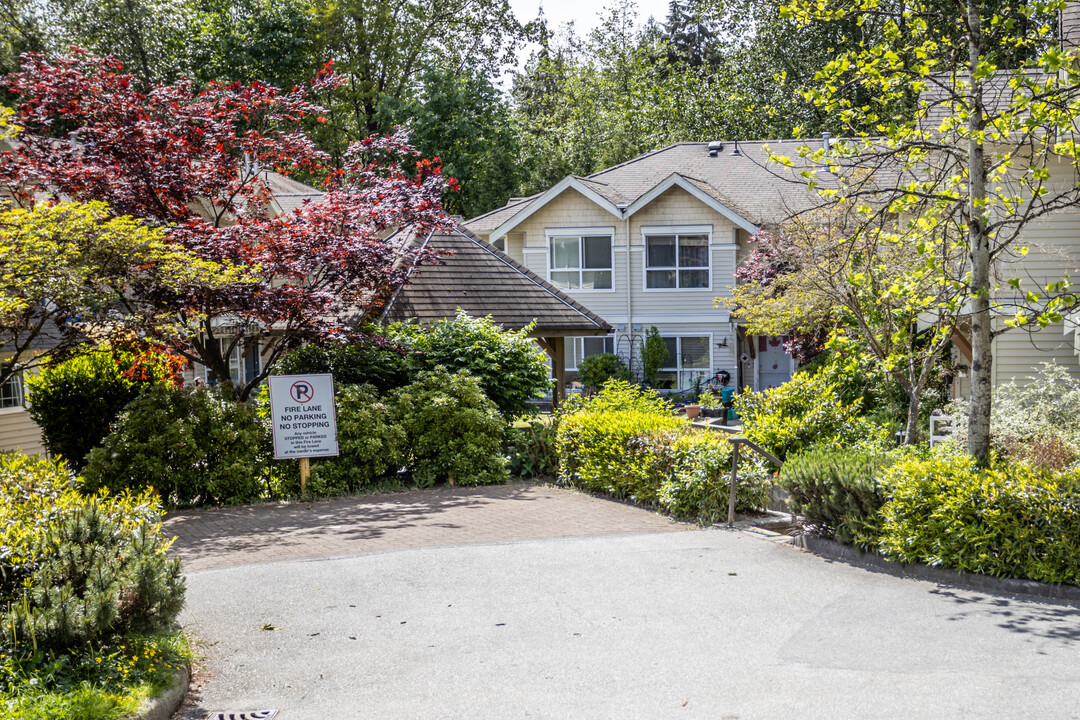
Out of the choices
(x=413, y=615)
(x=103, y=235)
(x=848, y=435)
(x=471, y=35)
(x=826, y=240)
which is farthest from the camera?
(x=471, y=35)

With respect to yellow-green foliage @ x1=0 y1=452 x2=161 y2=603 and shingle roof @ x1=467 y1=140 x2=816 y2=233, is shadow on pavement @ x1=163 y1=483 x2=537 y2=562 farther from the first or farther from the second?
shingle roof @ x1=467 y1=140 x2=816 y2=233

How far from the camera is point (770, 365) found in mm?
29891

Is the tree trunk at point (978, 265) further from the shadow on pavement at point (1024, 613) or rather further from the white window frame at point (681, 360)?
the white window frame at point (681, 360)

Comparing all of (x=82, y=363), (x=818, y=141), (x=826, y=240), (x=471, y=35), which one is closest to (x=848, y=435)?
(x=826, y=240)

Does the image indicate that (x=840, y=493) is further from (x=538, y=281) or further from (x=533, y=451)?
(x=538, y=281)

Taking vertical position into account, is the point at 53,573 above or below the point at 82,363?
below

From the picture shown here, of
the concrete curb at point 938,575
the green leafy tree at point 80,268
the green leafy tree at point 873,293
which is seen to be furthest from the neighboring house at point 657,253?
the concrete curb at point 938,575

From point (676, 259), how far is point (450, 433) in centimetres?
1573

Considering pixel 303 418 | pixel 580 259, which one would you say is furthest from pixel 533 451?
pixel 580 259

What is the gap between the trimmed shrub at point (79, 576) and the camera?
5547 millimetres

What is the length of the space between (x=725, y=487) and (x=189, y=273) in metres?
7.05

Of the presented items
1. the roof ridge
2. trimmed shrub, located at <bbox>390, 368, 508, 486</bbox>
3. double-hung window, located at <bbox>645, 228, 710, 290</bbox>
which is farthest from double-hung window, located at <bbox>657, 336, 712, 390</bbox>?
trimmed shrub, located at <bbox>390, 368, 508, 486</bbox>

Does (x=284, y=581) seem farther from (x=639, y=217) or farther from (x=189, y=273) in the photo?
(x=639, y=217)

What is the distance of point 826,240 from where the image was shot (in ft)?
49.7
